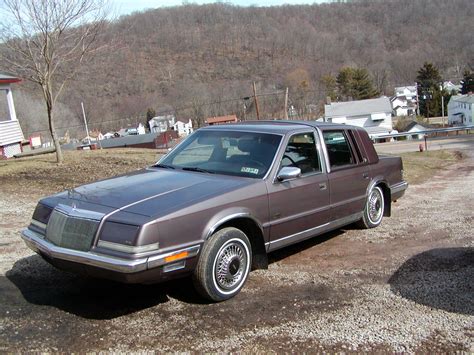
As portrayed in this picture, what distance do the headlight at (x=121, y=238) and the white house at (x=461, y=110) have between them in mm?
76757

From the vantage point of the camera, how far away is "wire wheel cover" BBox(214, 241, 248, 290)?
4.26 meters

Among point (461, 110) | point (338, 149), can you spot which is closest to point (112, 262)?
point (338, 149)

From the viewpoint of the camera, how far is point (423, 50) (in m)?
121

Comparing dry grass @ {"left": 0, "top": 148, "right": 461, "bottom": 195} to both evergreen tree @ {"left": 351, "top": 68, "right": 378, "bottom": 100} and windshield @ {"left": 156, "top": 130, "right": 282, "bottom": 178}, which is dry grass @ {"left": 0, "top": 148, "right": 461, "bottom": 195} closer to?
windshield @ {"left": 156, "top": 130, "right": 282, "bottom": 178}

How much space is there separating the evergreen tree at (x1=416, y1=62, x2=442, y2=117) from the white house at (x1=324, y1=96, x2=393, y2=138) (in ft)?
48.6

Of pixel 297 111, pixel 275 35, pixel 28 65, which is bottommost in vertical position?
pixel 297 111

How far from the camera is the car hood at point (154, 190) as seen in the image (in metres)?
4.05

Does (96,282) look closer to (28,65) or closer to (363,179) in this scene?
(363,179)

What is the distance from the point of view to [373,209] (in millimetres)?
6824

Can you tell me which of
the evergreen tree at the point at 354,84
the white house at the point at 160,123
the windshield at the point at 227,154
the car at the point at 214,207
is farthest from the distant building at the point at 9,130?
the evergreen tree at the point at 354,84

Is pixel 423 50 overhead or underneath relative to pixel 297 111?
overhead

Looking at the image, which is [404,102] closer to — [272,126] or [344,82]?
[344,82]

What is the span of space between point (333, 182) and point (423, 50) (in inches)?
5049

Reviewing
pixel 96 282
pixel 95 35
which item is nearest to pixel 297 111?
pixel 95 35
